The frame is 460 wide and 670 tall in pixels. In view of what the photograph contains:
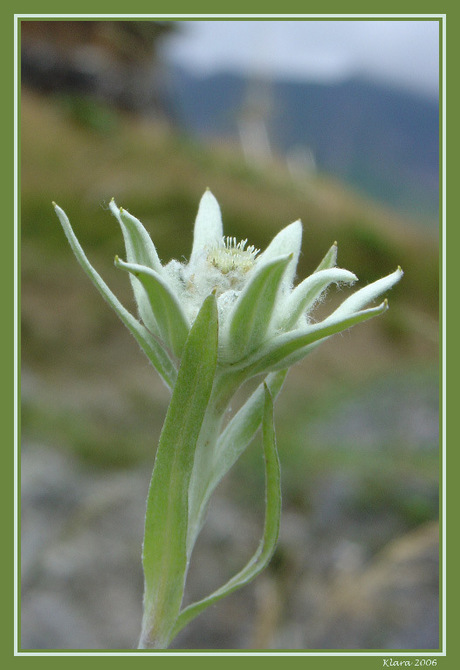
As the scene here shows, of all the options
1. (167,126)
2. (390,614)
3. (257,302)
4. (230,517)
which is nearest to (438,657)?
(257,302)

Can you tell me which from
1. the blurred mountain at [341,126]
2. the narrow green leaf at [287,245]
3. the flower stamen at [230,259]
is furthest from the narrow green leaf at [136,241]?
the blurred mountain at [341,126]

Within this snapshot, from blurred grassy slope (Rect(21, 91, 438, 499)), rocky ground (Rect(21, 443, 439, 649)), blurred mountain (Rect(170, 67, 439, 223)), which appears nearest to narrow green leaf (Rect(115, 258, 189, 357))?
rocky ground (Rect(21, 443, 439, 649))

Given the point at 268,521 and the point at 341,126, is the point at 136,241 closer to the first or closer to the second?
the point at 268,521

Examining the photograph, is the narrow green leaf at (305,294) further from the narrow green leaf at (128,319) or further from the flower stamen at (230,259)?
the narrow green leaf at (128,319)

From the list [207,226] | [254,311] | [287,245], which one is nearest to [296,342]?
[254,311]

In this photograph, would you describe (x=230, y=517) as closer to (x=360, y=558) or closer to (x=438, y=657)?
(x=360, y=558)
